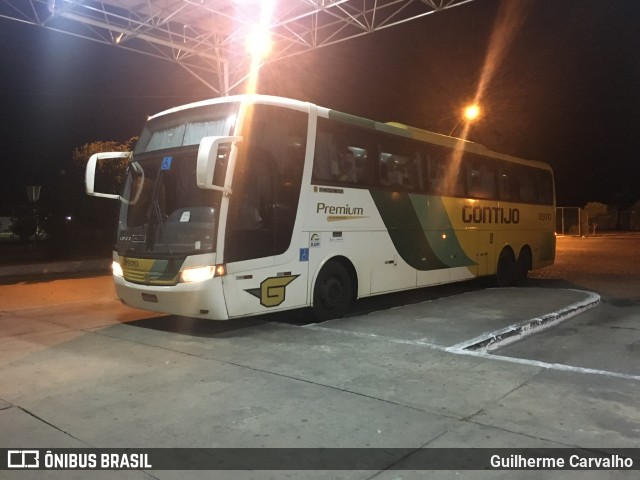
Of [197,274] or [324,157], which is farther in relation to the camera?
[324,157]

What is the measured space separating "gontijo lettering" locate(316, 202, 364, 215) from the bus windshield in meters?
1.99

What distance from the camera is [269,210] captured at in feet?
25.3

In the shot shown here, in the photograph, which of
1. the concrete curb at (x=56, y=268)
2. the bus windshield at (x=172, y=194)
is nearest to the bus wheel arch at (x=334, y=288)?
the bus windshield at (x=172, y=194)

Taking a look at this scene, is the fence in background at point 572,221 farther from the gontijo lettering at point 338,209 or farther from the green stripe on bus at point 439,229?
the gontijo lettering at point 338,209

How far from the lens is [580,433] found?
4.26 m

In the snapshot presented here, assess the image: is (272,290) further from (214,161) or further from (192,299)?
(214,161)

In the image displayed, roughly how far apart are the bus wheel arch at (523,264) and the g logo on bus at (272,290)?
898 centimetres

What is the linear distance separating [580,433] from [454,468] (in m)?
1.31

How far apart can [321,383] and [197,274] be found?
2537 millimetres

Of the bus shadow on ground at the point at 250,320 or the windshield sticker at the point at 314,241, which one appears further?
the windshield sticker at the point at 314,241

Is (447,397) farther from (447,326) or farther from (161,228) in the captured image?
(161,228)

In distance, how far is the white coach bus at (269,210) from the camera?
7.20 meters

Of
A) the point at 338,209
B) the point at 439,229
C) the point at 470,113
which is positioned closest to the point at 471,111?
the point at 470,113

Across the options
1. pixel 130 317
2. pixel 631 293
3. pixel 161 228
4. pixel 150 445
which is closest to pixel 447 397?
pixel 150 445
